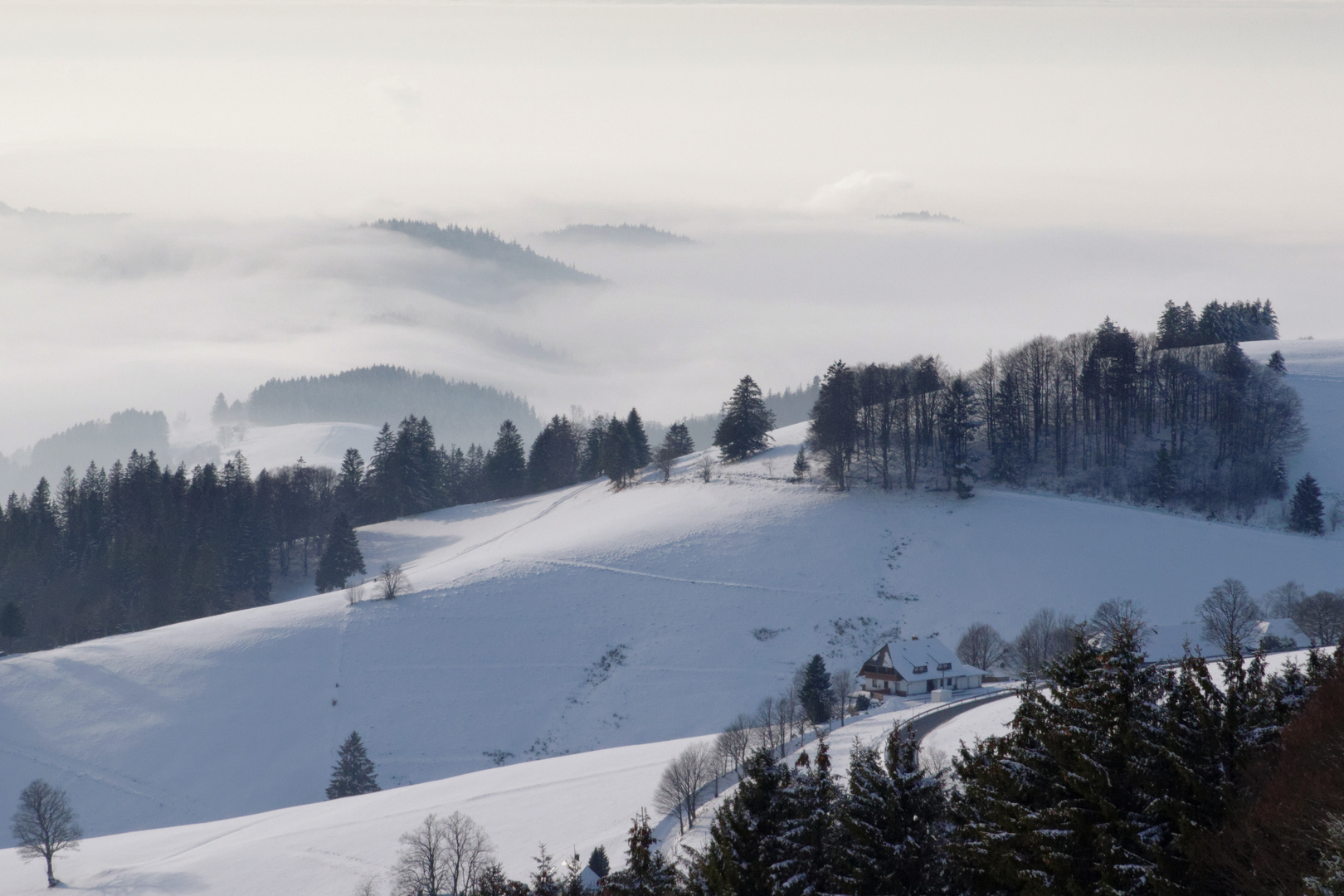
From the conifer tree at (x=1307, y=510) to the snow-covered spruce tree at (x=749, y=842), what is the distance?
72.0 m

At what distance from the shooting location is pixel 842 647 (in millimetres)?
65125

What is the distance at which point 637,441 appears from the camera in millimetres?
107125

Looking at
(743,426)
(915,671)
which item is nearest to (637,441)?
(743,426)

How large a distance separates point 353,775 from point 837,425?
52175mm

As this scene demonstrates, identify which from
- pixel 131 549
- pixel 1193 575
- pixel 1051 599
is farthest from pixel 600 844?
pixel 131 549

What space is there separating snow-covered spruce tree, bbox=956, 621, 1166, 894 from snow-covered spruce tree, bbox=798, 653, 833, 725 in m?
31.3

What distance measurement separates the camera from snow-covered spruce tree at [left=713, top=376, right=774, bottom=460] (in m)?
101

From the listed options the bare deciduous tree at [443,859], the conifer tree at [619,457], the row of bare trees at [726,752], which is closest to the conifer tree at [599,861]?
the row of bare trees at [726,752]

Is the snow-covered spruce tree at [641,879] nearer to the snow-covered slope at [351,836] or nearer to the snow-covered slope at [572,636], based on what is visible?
the snow-covered slope at [351,836]

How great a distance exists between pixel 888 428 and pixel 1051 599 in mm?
27188

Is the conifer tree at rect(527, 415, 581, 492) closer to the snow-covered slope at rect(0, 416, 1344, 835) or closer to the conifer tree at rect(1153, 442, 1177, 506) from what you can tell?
the snow-covered slope at rect(0, 416, 1344, 835)

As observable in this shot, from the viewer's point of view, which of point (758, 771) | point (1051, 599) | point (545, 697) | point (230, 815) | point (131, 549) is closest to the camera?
point (758, 771)

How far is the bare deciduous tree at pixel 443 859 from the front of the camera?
120 ft

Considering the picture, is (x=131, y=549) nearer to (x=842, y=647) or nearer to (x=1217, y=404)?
(x=842, y=647)
